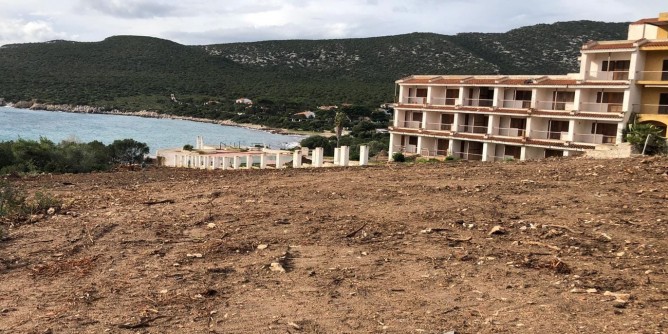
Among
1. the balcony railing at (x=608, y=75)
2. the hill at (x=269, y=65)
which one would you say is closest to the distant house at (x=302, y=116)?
the hill at (x=269, y=65)

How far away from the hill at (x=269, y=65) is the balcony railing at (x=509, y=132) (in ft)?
178

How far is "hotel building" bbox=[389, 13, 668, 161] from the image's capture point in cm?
3422

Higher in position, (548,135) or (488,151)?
(548,135)

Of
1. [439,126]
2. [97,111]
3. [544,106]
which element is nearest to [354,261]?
[544,106]

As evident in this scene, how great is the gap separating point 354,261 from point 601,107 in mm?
A: 33534

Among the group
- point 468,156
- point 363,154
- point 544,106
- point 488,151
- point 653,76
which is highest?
point 653,76

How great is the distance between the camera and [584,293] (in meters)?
5.39

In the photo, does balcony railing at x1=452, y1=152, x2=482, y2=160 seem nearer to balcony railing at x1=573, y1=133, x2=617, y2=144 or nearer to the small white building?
balcony railing at x1=573, y1=133, x2=617, y2=144

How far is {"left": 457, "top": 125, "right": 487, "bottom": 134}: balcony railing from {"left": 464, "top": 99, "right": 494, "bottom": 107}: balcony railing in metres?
1.59

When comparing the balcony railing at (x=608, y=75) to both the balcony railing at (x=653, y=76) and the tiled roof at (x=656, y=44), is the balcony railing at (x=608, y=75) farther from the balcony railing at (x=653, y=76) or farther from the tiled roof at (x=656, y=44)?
the tiled roof at (x=656, y=44)

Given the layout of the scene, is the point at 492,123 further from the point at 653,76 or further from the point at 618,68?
the point at 653,76

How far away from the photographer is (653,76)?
34125 millimetres

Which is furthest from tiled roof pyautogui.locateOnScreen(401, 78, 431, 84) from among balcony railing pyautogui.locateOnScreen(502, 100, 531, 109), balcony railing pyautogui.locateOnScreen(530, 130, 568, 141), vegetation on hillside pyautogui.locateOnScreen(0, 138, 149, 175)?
vegetation on hillside pyautogui.locateOnScreen(0, 138, 149, 175)

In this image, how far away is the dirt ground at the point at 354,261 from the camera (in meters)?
4.98
